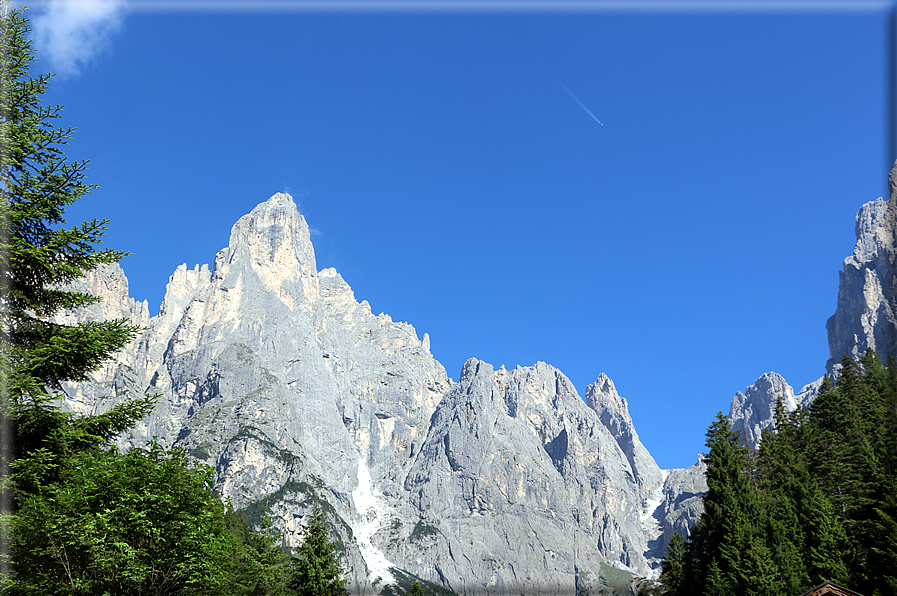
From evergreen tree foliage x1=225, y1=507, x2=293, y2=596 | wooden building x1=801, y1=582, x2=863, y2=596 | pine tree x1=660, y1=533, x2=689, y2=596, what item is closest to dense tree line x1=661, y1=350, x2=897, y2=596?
pine tree x1=660, y1=533, x2=689, y2=596

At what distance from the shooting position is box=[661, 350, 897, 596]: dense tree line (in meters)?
45.2

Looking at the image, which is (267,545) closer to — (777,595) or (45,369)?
(777,595)

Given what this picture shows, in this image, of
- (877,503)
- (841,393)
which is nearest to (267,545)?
(877,503)

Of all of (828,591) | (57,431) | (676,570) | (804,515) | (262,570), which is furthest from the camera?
(676,570)

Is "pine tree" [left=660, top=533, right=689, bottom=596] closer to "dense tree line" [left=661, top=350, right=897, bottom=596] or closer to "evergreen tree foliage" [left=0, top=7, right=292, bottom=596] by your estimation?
"dense tree line" [left=661, top=350, right=897, bottom=596]

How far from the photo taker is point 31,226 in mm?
19000

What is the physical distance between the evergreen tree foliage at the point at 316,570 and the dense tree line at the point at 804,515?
29.9 meters

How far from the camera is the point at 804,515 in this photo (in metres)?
51.0

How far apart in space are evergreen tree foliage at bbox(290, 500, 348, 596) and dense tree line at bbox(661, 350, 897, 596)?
29859mm

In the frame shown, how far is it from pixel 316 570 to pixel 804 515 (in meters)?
39.0

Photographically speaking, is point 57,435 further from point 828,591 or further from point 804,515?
point 804,515

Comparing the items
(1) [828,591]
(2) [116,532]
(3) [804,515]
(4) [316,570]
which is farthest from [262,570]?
(3) [804,515]

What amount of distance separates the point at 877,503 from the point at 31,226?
55.6m

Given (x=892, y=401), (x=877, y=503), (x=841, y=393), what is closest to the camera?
(x=892, y=401)
